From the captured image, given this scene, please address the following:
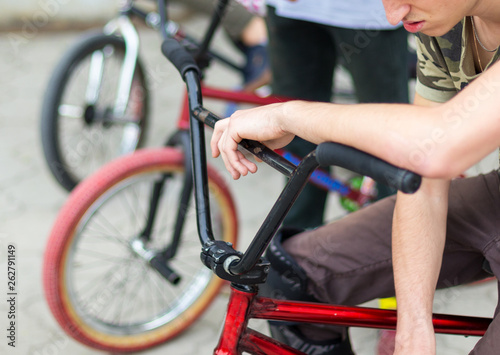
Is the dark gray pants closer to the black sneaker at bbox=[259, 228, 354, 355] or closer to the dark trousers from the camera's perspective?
the black sneaker at bbox=[259, 228, 354, 355]

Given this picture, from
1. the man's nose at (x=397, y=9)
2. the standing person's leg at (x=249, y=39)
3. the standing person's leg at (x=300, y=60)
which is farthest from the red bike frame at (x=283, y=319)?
the standing person's leg at (x=249, y=39)

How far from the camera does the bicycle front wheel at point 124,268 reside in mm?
1883

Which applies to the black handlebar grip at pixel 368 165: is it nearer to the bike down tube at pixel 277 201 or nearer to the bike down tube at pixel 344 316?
the bike down tube at pixel 277 201

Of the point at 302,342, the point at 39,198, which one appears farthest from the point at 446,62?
the point at 39,198

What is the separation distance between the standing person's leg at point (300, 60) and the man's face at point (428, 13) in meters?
1.02

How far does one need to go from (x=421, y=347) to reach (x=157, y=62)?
11.8 feet

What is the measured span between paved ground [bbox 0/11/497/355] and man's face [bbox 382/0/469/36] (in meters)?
1.36

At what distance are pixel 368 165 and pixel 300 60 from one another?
1.34 meters

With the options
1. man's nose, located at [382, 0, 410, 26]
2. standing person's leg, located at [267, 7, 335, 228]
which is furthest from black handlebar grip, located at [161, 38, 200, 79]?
standing person's leg, located at [267, 7, 335, 228]

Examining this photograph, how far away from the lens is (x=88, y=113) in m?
2.68

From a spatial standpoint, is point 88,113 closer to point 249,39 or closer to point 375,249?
point 249,39

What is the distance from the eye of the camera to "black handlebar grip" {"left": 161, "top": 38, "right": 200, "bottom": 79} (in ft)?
3.96

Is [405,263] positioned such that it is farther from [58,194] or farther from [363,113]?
[58,194]

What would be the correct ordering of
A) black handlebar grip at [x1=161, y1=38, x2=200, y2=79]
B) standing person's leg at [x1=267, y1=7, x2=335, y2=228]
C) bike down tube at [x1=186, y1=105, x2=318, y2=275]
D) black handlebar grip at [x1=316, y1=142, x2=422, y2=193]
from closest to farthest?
1. black handlebar grip at [x1=316, y1=142, x2=422, y2=193]
2. bike down tube at [x1=186, y1=105, x2=318, y2=275]
3. black handlebar grip at [x1=161, y1=38, x2=200, y2=79]
4. standing person's leg at [x1=267, y1=7, x2=335, y2=228]
